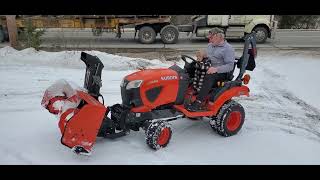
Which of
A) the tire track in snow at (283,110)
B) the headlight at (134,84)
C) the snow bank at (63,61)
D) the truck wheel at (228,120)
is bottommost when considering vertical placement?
the tire track in snow at (283,110)

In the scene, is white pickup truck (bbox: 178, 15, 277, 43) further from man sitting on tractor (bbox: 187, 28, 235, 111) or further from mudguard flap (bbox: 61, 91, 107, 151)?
mudguard flap (bbox: 61, 91, 107, 151)

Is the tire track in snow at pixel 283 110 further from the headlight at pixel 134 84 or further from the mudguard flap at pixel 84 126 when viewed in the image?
the mudguard flap at pixel 84 126

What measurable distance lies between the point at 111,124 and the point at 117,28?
33.8ft

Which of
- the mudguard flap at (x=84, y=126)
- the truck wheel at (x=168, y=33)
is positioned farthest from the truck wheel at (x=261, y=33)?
the mudguard flap at (x=84, y=126)

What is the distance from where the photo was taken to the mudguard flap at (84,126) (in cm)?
433

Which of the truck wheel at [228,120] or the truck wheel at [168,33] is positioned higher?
the truck wheel at [168,33]

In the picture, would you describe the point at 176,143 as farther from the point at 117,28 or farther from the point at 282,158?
the point at 117,28

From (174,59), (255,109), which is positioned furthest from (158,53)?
(255,109)

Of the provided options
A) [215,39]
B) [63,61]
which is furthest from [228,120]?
[63,61]

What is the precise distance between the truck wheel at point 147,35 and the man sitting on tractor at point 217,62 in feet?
30.9

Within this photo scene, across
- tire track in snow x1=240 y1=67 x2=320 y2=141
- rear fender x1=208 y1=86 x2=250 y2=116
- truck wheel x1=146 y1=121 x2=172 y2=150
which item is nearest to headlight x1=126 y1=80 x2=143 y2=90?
truck wheel x1=146 y1=121 x2=172 y2=150

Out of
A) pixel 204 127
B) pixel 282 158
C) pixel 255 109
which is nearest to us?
pixel 282 158

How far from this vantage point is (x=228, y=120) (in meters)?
5.42

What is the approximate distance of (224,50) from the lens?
5285 millimetres
